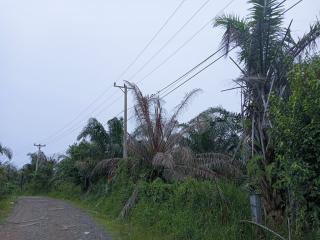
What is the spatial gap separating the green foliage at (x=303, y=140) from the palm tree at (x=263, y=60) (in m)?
2.00

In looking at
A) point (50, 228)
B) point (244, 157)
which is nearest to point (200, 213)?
point (244, 157)

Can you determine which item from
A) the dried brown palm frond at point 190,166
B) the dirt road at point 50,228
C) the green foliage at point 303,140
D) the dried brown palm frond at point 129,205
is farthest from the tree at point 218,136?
the green foliage at point 303,140

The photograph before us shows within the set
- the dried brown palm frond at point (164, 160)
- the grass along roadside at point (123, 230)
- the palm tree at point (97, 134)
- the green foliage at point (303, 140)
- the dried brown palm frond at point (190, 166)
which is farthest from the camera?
the palm tree at point (97, 134)

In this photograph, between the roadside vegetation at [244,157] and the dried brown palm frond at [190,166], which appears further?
the dried brown palm frond at [190,166]

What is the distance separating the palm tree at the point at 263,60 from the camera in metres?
9.95

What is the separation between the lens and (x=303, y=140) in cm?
729

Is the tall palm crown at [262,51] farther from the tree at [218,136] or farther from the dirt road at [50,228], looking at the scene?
the tree at [218,136]

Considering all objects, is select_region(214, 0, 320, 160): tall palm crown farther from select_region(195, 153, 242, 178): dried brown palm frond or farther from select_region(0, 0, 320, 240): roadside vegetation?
select_region(195, 153, 242, 178): dried brown palm frond

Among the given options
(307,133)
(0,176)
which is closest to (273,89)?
(307,133)

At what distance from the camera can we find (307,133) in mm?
7199

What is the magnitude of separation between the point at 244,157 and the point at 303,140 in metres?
3.96

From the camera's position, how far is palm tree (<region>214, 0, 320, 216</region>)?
995cm

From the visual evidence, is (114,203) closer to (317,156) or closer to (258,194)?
(258,194)

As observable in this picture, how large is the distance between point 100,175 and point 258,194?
74.9 ft
